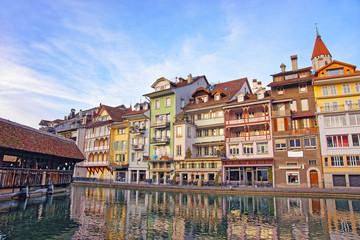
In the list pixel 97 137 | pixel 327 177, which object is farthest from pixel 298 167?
pixel 97 137

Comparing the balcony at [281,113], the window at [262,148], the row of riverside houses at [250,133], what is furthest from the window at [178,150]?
the balcony at [281,113]

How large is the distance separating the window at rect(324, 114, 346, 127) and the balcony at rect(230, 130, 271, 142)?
876 cm

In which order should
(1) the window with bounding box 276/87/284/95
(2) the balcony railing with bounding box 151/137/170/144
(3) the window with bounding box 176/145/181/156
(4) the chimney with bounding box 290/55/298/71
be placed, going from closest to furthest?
1. (1) the window with bounding box 276/87/284/95
2. (4) the chimney with bounding box 290/55/298/71
3. (3) the window with bounding box 176/145/181/156
4. (2) the balcony railing with bounding box 151/137/170/144

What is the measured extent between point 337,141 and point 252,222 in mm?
27897

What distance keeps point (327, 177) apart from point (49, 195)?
1565 inches

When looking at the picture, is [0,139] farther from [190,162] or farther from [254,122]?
[254,122]

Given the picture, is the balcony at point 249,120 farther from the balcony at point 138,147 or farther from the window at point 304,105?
the balcony at point 138,147

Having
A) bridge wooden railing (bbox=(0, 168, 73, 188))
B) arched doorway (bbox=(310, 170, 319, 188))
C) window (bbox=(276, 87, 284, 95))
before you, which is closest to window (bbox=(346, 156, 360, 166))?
arched doorway (bbox=(310, 170, 319, 188))

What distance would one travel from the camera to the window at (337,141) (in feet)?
122

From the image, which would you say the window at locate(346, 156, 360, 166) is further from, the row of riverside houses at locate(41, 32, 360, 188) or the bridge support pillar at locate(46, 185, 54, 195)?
the bridge support pillar at locate(46, 185, 54, 195)

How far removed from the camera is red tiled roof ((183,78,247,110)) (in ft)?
160

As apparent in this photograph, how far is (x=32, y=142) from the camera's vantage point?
28469mm

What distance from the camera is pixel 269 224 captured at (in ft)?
54.2

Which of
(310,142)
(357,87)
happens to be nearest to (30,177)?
(310,142)
